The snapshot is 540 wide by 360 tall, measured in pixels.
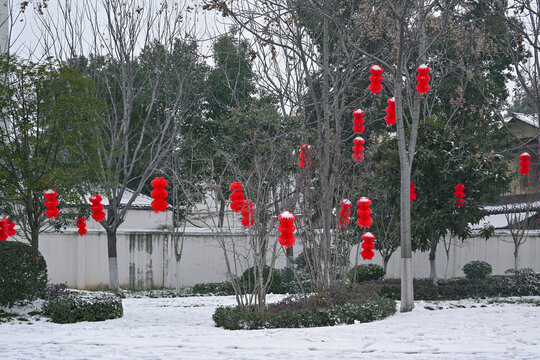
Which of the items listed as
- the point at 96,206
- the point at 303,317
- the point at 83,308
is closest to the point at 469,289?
the point at 303,317

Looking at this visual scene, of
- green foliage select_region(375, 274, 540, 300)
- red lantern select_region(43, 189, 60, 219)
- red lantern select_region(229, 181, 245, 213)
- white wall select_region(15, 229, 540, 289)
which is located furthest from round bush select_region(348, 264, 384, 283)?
red lantern select_region(43, 189, 60, 219)

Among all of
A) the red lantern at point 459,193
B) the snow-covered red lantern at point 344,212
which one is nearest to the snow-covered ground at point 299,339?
the snow-covered red lantern at point 344,212

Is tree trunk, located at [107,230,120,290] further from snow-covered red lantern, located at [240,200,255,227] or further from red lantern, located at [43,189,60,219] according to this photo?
snow-covered red lantern, located at [240,200,255,227]

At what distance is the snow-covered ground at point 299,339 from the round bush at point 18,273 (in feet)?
3.17

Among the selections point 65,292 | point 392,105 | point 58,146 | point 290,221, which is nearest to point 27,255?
point 65,292

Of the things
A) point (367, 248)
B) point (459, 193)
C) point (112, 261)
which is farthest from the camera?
point (112, 261)

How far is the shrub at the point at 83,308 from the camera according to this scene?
1175cm

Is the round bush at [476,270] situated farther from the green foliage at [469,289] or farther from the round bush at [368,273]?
the green foliage at [469,289]

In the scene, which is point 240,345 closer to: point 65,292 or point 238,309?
point 238,309

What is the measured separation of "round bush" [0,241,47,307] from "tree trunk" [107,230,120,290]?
6.64m

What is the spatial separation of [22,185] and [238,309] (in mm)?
5867

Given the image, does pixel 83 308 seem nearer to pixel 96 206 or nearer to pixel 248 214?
pixel 248 214

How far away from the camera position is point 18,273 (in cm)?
1213

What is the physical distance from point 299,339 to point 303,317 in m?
1.70
